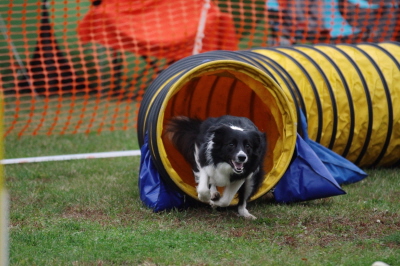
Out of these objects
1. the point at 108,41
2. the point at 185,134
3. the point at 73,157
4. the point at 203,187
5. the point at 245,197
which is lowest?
the point at 73,157

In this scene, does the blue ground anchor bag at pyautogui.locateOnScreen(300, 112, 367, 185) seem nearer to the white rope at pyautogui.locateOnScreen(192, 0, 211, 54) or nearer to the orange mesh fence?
the orange mesh fence

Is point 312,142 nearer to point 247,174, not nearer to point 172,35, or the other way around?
point 247,174

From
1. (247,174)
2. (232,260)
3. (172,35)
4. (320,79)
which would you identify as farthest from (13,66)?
(232,260)

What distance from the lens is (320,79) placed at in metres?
6.45

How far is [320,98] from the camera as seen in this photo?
20.8ft

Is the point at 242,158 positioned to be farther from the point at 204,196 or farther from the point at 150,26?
the point at 150,26

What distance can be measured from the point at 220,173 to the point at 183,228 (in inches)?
24.6

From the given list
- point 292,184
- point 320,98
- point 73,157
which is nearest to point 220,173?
point 292,184

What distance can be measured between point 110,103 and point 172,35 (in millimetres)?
1786

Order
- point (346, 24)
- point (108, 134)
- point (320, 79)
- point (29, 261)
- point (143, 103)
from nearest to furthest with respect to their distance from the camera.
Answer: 1. point (29, 261)
2. point (143, 103)
3. point (320, 79)
4. point (108, 134)
5. point (346, 24)

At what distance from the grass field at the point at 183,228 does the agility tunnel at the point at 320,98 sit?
47cm

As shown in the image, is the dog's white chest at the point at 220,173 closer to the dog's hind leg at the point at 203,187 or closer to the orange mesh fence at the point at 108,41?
the dog's hind leg at the point at 203,187

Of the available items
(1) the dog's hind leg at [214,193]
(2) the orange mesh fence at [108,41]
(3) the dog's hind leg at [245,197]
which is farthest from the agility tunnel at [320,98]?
(2) the orange mesh fence at [108,41]

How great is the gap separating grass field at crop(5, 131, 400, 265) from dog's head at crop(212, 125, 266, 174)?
495 mm
